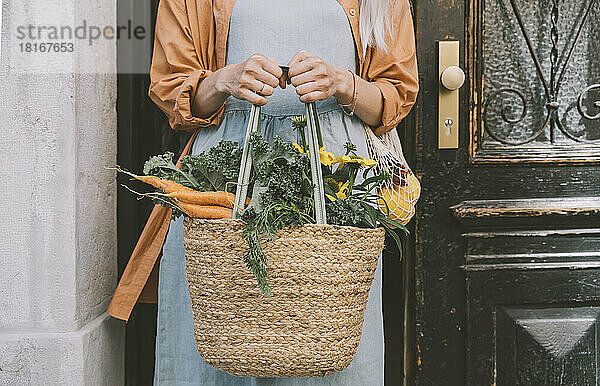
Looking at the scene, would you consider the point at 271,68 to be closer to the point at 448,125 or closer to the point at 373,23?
the point at 373,23

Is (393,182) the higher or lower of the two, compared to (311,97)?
lower

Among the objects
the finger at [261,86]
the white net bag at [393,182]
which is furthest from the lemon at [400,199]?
the finger at [261,86]

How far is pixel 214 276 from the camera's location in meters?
0.97

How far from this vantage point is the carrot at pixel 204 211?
38.2 inches

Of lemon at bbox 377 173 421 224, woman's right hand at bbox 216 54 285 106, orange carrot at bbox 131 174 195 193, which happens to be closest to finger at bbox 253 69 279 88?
woman's right hand at bbox 216 54 285 106

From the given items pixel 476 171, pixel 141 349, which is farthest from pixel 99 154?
pixel 476 171

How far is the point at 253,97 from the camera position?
3.49ft

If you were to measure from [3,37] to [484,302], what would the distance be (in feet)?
4.42

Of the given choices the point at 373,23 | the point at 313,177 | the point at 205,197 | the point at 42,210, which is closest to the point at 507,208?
the point at 373,23

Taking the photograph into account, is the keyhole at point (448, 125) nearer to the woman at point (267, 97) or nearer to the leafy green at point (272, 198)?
the woman at point (267, 97)

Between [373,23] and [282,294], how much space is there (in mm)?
639

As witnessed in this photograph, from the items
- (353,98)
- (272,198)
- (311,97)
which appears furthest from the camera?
(353,98)

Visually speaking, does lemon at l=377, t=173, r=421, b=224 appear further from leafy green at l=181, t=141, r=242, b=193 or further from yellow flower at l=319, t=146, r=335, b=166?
leafy green at l=181, t=141, r=242, b=193

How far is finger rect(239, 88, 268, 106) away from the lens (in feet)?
3.46
